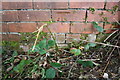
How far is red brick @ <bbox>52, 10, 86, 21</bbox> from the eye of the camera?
112 centimetres

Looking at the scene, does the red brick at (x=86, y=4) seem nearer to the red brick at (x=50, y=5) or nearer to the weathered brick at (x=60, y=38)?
the red brick at (x=50, y=5)

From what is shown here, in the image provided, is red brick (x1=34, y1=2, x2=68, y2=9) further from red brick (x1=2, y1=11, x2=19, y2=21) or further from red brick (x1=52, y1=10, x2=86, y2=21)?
red brick (x1=2, y1=11, x2=19, y2=21)

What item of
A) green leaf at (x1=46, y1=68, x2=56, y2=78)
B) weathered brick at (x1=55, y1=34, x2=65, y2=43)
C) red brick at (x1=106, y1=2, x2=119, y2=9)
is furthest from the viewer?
weathered brick at (x1=55, y1=34, x2=65, y2=43)

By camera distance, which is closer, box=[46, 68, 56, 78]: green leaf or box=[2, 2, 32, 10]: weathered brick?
box=[46, 68, 56, 78]: green leaf

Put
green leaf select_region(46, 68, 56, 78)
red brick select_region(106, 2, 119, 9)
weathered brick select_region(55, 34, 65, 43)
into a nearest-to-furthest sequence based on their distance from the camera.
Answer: green leaf select_region(46, 68, 56, 78), red brick select_region(106, 2, 119, 9), weathered brick select_region(55, 34, 65, 43)

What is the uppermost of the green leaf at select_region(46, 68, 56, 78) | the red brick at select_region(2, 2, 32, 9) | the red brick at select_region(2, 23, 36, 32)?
the red brick at select_region(2, 2, 32, 9)

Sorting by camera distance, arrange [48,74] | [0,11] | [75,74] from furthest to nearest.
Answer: [0,11] → [75,74] → [48,74]

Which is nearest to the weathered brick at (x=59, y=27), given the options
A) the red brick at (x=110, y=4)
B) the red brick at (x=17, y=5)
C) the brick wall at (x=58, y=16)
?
the brick wall at (x=58, y=16)

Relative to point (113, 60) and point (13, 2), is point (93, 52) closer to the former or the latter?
point (113, 60)

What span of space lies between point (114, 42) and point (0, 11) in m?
0.99

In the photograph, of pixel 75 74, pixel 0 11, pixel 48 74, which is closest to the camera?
pixel 48 74

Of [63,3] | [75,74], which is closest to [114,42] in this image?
[75,74]

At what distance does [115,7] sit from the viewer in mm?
1093

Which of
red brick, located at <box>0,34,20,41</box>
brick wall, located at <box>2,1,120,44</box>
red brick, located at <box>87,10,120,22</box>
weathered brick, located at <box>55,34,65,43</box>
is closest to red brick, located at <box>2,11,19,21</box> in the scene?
brick wall, located at <box>2,1,120,44</box>
